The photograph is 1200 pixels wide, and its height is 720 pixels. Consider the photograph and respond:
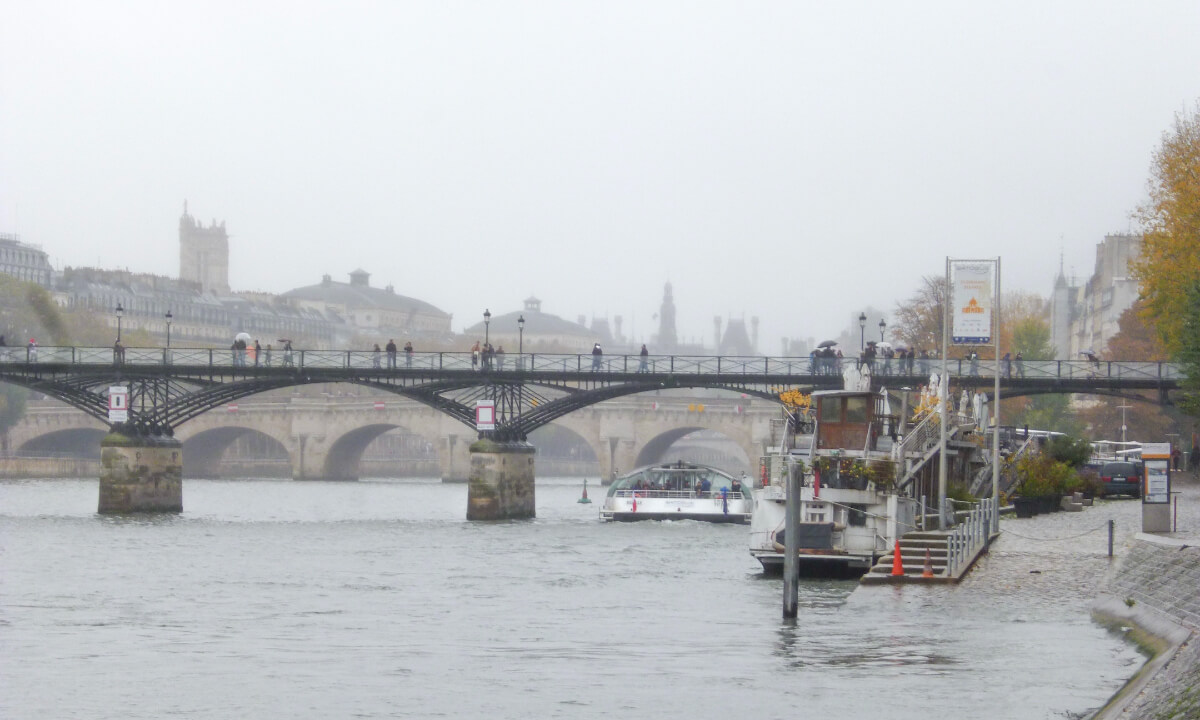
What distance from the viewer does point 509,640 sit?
35500mm

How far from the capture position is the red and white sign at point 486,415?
7831 cm

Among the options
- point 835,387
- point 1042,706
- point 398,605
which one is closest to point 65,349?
point 835,387

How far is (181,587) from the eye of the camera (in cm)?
4678

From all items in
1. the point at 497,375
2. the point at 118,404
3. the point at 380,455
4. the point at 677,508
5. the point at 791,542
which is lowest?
the point at 677,508

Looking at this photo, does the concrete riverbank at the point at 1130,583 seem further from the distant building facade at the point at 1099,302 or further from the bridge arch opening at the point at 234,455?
the bridge arch opening at the point at 234,455

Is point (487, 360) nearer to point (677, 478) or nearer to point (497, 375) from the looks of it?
point (497, 375)

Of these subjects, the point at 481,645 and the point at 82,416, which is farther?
the point at 82,416

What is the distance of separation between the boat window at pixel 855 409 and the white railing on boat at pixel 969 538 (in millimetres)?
5209

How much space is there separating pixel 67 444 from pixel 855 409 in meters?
104

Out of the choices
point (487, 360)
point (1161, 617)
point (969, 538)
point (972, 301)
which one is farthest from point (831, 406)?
point (487, 360)

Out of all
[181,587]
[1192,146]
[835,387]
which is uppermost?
[1192,146]

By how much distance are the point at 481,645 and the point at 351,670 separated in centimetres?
396

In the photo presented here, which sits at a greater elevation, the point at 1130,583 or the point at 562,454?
the point at 562,454

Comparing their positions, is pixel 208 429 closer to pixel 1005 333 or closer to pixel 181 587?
pixel 1005 333
